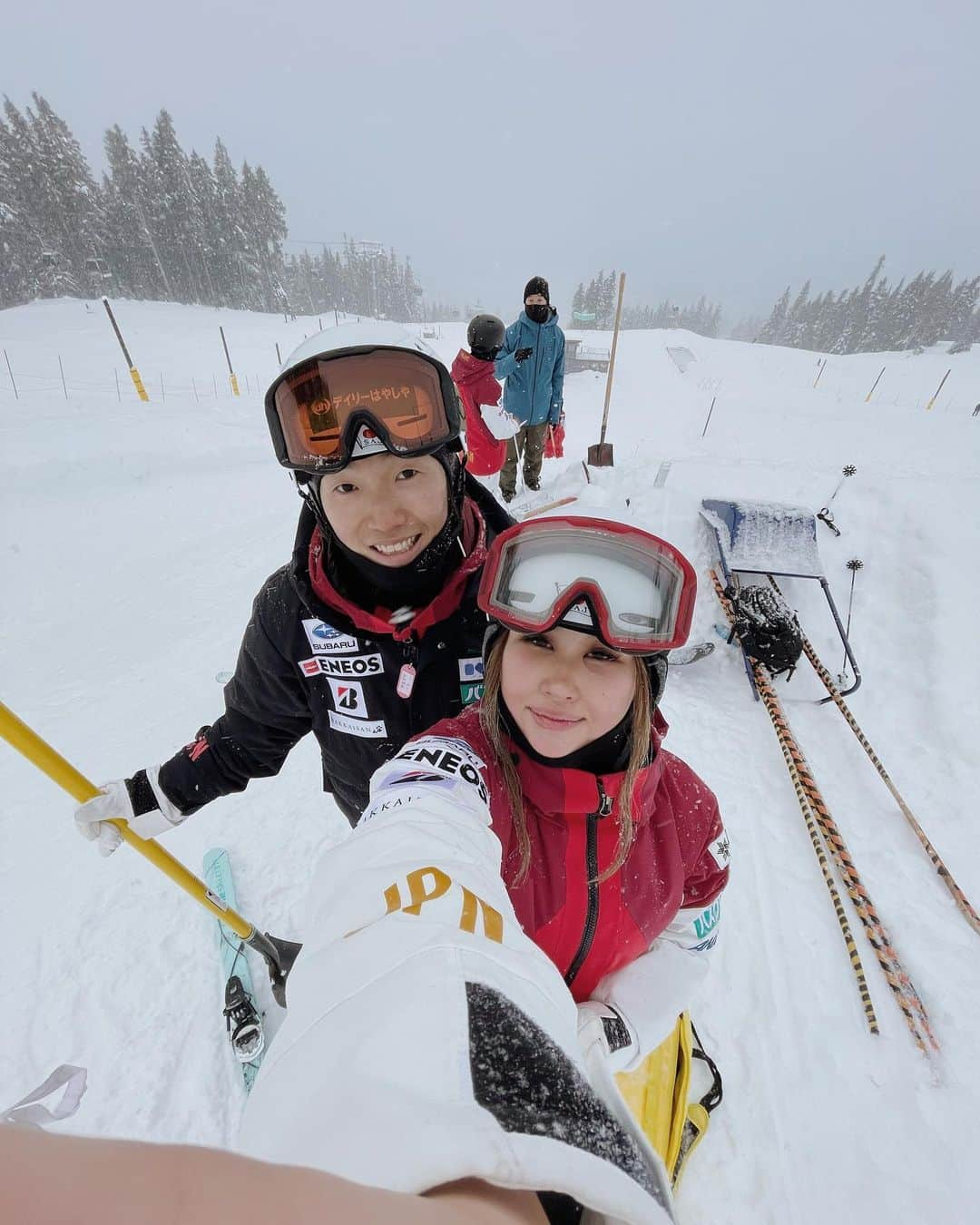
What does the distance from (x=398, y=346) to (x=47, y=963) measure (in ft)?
13.1

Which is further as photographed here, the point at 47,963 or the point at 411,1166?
the point at 47,963

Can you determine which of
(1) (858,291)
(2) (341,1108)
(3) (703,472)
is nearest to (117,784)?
(2) (341,1108)

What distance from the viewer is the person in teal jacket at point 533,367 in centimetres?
699

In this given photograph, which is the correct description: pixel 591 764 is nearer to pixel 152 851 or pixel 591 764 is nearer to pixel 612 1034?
pixel 612 1034

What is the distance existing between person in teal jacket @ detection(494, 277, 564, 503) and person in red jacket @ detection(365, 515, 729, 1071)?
236 inches

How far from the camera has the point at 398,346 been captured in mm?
2279

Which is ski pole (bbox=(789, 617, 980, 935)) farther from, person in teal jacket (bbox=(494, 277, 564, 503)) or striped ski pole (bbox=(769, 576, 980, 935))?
person in teal jacket (bbox=(494, 277, 564, 503))

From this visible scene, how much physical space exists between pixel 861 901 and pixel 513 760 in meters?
3.32

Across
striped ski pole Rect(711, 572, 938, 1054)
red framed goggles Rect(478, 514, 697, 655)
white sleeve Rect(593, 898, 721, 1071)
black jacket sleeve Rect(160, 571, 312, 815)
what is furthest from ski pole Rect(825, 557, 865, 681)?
black jacket sleeve Rect(160, 571, 312, 815)

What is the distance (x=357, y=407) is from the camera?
7.05 ft

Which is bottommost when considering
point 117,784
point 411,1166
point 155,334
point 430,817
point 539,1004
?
point 155,334

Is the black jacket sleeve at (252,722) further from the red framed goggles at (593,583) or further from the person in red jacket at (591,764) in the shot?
the red framed goggles at (593,583)

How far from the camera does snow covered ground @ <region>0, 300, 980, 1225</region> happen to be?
8.38 feet

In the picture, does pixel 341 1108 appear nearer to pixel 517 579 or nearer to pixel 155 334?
pixel 517 579
